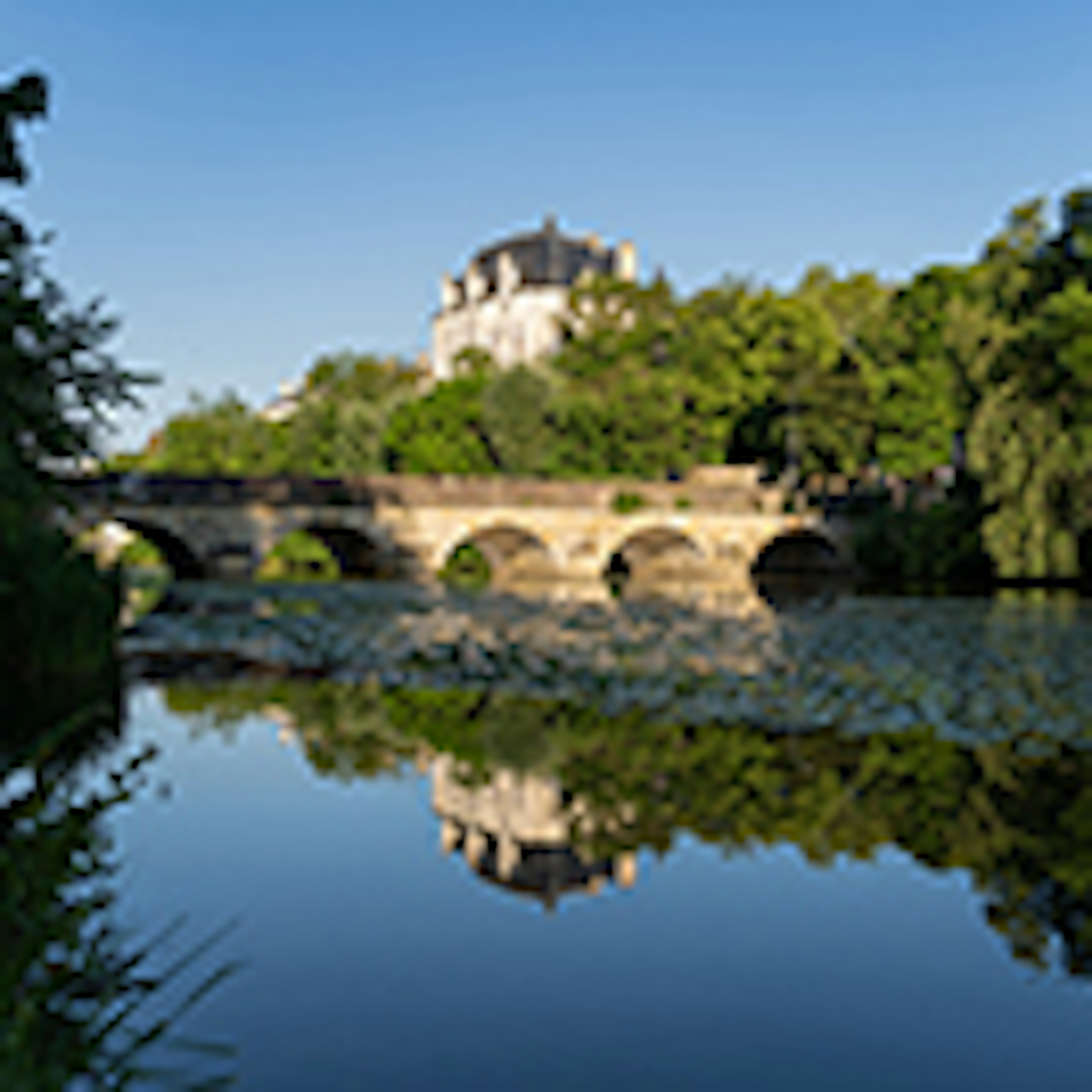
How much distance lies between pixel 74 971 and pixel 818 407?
49649mm

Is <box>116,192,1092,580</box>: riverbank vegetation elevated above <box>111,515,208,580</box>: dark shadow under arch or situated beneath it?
elevated above

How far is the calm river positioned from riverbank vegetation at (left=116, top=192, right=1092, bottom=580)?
23.6 metres

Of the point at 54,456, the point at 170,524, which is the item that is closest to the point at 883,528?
the point at 170,524

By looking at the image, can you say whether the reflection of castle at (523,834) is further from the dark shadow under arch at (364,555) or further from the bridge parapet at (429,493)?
the dark shadow under arch at (364,555)

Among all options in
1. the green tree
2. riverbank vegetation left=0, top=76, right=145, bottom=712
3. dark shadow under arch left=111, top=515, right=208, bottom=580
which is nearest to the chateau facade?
the green tree

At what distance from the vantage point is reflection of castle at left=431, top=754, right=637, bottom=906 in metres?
6.63

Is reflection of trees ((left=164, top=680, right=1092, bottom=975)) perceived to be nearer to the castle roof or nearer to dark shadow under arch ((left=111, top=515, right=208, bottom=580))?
dark shadow under arch ((left=111, top=515, right=208, bottom=580))

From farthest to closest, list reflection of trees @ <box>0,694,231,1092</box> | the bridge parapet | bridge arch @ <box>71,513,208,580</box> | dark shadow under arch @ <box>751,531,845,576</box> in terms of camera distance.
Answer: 1. dark shadow under arch @ <box>751,531,845,576</box>
2. the bridge parapet
3. bridge arch @ <box>71,513,208,580</box>
4. reflection of trees @ <box>0,694,231,1092</box>

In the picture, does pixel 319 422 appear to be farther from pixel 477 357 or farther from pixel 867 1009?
pixel 867 1009

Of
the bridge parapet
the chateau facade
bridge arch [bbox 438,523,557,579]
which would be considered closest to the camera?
the bridge parapet

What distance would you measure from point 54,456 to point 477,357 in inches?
2431

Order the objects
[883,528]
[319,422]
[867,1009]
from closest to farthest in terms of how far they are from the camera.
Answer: [867,1009]
[883,528]
[319,422]

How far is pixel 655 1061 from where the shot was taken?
13.9 feet

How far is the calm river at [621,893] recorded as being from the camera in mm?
A: 4344
